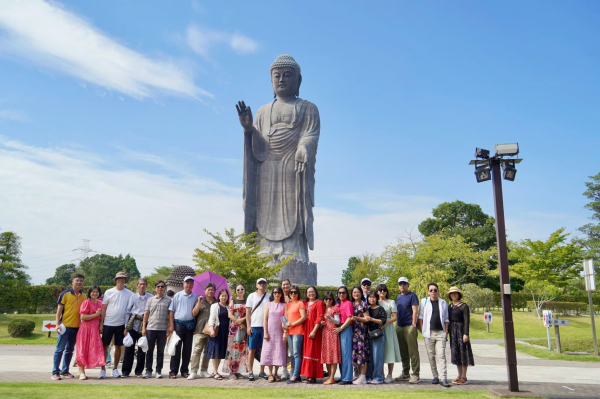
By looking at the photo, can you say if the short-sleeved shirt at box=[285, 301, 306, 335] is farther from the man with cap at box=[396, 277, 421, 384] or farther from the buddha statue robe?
the buddha statue robe

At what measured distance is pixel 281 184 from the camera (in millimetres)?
24812

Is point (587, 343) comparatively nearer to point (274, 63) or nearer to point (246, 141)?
point (246, 141)

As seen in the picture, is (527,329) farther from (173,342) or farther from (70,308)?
(70,308)

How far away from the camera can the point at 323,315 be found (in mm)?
8344

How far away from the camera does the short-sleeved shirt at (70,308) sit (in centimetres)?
847

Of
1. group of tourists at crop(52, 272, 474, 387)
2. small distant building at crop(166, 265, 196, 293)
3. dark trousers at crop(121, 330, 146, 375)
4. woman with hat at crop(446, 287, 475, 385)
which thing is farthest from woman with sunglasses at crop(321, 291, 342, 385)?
small distant building at crop(166, 265, 196, 293)

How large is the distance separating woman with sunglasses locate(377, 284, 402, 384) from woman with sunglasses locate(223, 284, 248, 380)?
2370mm

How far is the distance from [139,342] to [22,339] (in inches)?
460

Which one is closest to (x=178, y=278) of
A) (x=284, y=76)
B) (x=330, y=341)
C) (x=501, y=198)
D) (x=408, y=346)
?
(x=330, y=341)

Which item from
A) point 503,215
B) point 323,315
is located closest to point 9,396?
point 323,315

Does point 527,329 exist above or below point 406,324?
below

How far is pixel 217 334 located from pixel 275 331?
993 millimetres

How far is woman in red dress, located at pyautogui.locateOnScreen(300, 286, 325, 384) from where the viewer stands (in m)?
8.19

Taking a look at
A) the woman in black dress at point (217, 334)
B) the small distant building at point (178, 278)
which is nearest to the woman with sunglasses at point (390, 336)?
the woman in black dress at point (217, 334)
